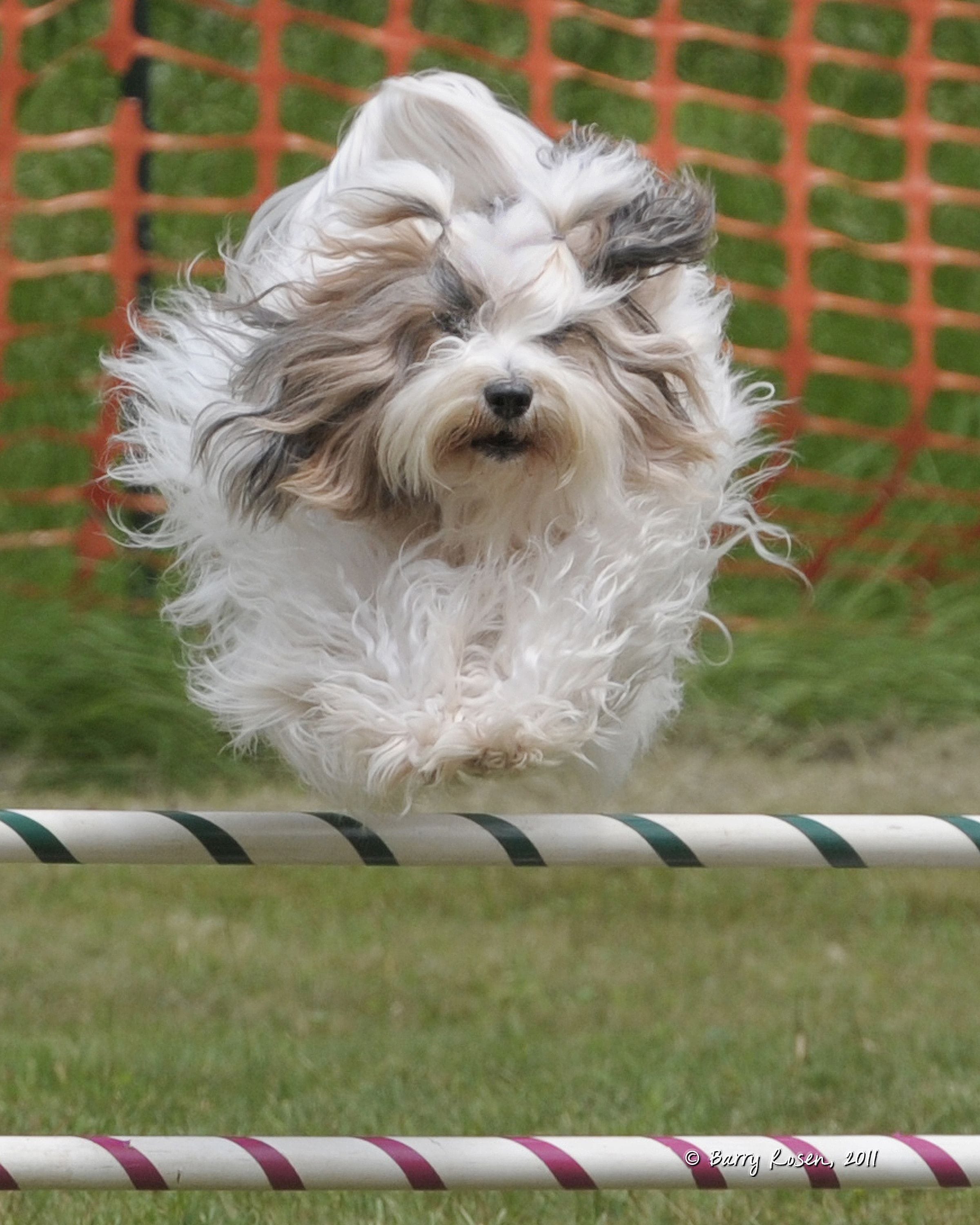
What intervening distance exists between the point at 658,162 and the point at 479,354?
3.49 meters

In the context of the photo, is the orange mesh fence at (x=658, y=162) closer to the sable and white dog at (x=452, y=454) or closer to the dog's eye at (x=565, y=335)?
the sable and white dog at (x=452, y=454)

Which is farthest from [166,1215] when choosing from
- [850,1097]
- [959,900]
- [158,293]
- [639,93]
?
[639,93]

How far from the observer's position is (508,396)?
9.38ft

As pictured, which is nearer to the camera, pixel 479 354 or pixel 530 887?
pixel 479 354

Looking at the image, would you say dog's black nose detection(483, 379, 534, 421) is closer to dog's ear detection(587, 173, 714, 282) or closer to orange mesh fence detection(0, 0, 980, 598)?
dog's ear detection(587, 173, 714, 282)

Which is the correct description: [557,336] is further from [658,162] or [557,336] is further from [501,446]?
[658,162]

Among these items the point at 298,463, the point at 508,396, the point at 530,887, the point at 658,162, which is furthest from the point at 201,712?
the point at 508,396

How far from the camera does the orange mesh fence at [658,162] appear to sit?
6.48m

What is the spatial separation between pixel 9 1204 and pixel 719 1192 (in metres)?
1.24

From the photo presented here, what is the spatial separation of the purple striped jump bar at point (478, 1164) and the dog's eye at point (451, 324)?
3.79 ft

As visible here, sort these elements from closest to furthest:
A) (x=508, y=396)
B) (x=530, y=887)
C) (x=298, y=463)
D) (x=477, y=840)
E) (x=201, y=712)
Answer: (x=477, y=840), (x=508, y=396), (x=298, y=463), (x=530, y=887), (x=201, y=712)

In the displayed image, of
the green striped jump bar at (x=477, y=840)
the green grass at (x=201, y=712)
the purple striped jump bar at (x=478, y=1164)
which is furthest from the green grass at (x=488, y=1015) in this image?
the green striped jump bar at (x=477, y=840)

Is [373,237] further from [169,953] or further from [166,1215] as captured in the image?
[169,953]

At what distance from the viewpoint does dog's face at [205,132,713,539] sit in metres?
2.92
